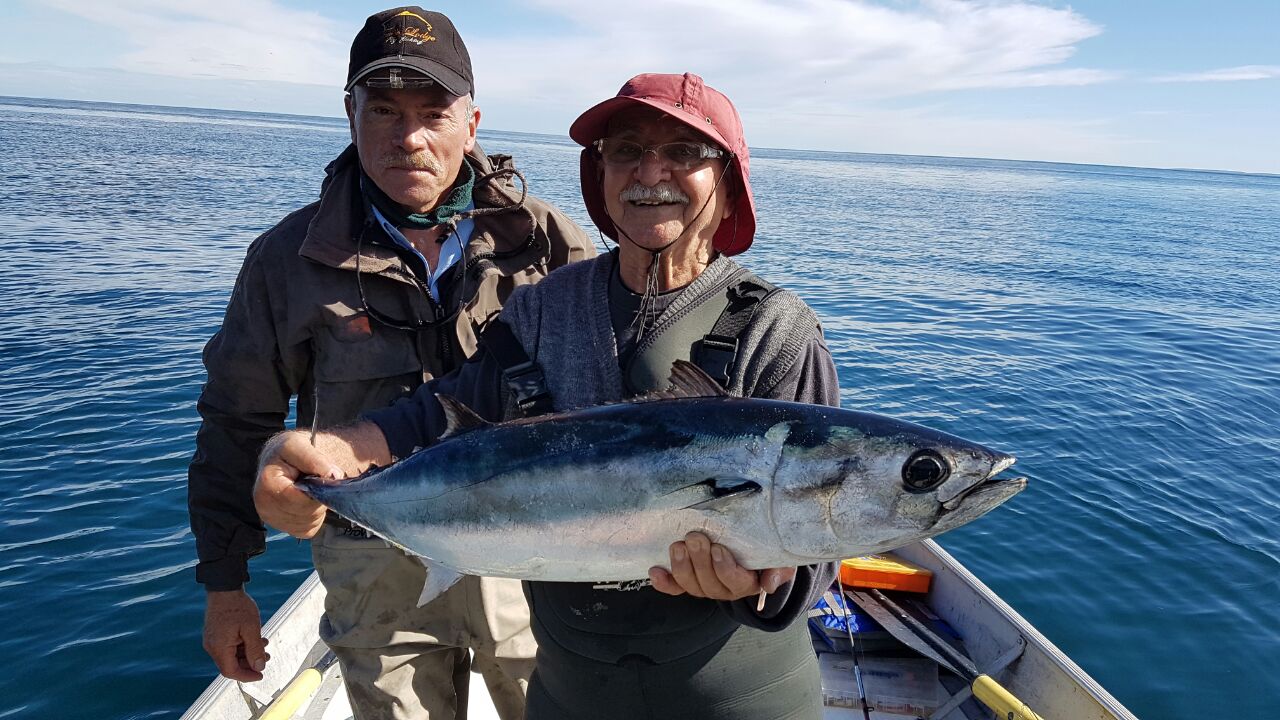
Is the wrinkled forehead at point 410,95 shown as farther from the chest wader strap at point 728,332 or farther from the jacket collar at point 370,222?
the chest wader strap at point 728,332

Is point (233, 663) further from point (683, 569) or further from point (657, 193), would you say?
point (657, 193)

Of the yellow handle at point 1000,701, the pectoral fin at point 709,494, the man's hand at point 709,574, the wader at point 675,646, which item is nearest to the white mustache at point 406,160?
the wader at point 675,646

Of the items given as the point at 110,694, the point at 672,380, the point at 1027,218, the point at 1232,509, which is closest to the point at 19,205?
the point at 110,694

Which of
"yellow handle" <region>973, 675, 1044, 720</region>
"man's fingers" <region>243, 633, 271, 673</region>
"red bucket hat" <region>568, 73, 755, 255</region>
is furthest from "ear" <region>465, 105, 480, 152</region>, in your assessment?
"yellow handle" <region>973, 675, 1044, 720</region>

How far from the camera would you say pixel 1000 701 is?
5609 mm

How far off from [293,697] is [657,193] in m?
4.35

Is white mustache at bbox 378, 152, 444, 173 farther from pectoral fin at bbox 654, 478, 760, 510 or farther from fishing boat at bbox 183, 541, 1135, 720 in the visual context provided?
fishing boat at bbox 183, 541, 1135, 720

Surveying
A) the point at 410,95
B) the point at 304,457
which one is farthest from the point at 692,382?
A: the point at 410,95

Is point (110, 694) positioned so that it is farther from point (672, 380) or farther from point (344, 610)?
point (672, 380)

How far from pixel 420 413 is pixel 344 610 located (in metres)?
1.42

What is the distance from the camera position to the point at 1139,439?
14.2 meters

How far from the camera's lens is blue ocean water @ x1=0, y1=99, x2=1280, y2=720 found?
8.69 metres

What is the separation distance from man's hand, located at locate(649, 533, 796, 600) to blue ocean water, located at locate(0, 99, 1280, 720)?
7581 mm

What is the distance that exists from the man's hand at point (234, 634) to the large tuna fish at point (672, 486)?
155 centimetres
